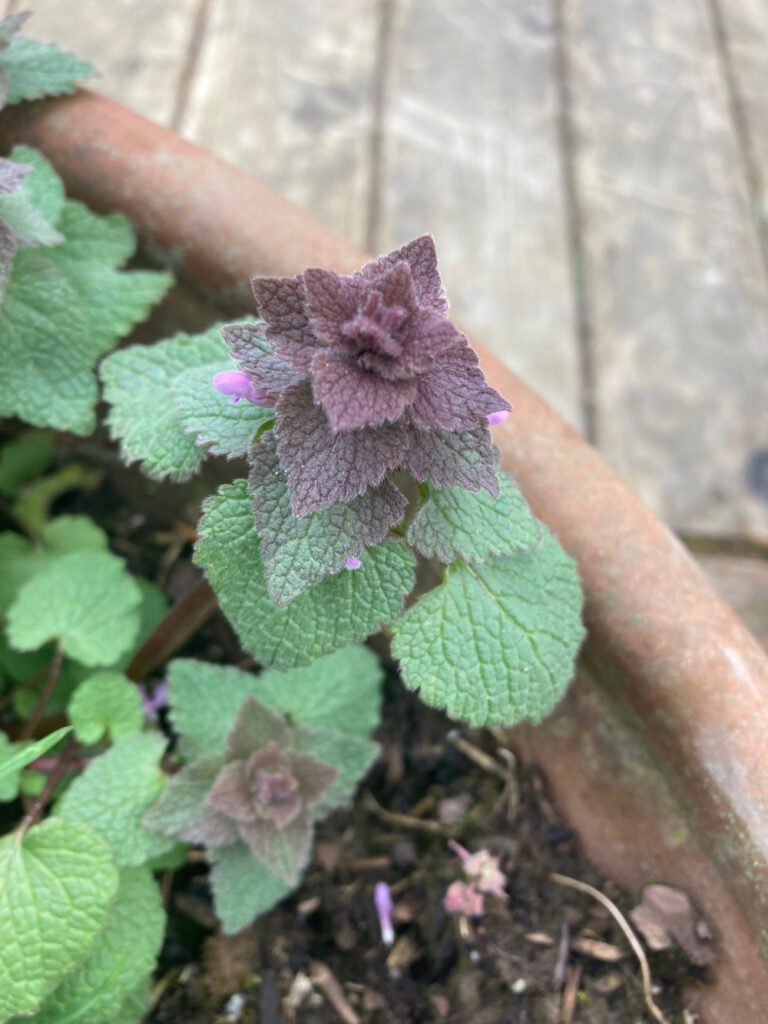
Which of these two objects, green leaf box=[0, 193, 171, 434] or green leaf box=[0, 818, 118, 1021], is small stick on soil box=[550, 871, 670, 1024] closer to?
green leaf box=[0, 818, 118, 1021]

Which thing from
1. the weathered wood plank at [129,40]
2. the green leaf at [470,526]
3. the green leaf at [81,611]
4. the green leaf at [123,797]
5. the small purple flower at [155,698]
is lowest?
the small purple flower at [155,698]

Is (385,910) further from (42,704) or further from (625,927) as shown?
(42,704)

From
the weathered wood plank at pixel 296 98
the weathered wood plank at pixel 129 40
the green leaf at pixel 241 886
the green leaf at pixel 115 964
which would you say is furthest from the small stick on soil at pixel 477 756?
the weathered wood plank at pixel 129 40

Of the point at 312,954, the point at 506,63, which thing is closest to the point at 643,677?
the point at 312,954

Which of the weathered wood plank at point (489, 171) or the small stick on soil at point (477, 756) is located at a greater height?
the weathered wood plank at point (489, 171)

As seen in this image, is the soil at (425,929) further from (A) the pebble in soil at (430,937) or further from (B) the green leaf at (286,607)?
(B) the green leaf at (286,607)
